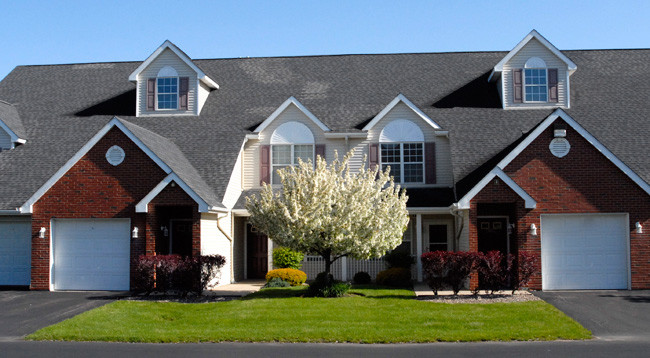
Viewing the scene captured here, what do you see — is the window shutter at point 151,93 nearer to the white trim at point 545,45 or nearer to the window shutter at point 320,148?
the window shutter at point 320,148

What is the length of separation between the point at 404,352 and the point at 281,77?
19849 mm

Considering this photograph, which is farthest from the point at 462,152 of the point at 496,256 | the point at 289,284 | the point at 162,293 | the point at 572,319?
the point at 162,293

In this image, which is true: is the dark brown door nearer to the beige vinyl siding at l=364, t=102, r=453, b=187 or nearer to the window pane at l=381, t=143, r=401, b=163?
the beige vinyl siding at l=364, t=102, r=453, b=187

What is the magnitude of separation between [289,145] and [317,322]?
1184 centimetres

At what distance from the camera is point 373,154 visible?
81.7 feet

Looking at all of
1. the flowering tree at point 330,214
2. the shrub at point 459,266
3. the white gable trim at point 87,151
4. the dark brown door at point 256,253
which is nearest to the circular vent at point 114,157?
the white gable trim at point 87,151

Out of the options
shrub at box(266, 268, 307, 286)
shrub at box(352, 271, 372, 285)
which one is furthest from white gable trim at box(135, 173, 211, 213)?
shrub at box(352, 271, 372, 285)

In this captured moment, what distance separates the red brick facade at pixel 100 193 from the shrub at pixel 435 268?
27.9ft

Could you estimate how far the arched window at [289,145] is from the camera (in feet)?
82.6

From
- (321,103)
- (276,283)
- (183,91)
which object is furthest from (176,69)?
(276,283)

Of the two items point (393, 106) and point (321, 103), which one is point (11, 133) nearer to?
point (321, 103)

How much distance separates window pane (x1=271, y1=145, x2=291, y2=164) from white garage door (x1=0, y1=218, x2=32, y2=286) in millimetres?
9097

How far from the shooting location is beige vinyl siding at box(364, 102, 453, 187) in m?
24.5

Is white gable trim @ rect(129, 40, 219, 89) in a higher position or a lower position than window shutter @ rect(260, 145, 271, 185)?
higher
